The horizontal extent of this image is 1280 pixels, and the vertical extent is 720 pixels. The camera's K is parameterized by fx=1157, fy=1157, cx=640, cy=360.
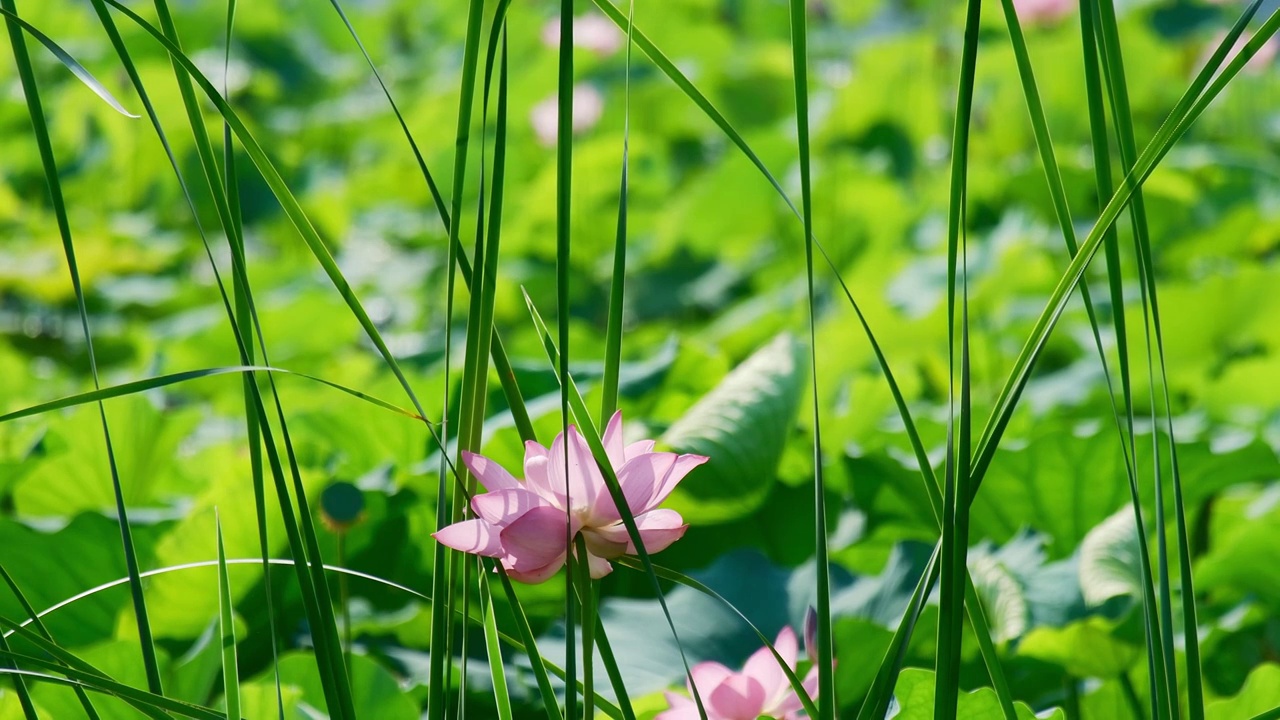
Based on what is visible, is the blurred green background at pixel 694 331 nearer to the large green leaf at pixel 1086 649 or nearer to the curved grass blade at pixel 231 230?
the large green leaf at pixel 1086 649

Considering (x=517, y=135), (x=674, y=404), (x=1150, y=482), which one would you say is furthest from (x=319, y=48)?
(x=1150, y=482)

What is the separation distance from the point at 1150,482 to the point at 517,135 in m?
1.72

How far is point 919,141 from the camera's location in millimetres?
2021

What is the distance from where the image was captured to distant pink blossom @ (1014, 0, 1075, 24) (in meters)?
1.76

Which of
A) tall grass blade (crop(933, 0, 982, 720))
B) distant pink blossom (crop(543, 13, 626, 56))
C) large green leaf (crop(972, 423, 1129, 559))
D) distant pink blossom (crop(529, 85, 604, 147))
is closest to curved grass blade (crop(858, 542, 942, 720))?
tall grass blade (crop(933, 0, 982, 720))

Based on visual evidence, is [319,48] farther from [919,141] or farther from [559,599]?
[559,599]

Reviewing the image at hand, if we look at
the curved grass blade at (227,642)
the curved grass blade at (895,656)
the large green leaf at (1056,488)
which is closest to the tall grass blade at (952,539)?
the curved grass blade at (895,656)

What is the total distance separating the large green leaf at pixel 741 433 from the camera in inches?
26.2

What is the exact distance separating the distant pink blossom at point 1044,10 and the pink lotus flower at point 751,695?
1538 mm

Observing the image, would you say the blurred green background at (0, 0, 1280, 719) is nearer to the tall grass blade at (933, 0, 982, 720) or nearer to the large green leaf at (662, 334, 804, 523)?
the large green leaf at (662, 334, 804, 523)

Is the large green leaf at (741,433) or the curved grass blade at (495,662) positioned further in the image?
the large green leaf at (741,433)

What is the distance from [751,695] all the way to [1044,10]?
1.59 meters

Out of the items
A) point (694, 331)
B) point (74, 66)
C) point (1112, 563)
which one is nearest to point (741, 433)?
point (1112, 563)

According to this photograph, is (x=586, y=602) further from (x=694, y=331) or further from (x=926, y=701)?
(x=694, y=331)
